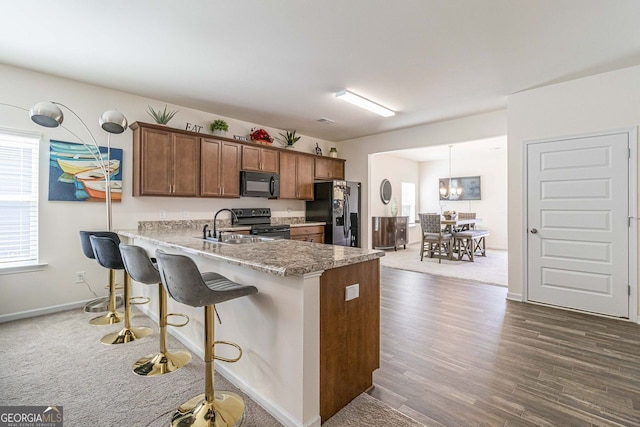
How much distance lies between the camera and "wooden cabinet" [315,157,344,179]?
19.8ft

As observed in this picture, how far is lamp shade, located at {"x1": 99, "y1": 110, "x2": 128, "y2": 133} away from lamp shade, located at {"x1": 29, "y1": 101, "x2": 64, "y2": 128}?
13.9 inches

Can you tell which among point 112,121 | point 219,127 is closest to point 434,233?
point 219,127

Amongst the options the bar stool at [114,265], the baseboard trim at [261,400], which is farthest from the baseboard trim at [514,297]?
the bar stool at [114,265]

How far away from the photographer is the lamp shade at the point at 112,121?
2.96 m

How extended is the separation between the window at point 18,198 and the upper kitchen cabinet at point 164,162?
993 mm

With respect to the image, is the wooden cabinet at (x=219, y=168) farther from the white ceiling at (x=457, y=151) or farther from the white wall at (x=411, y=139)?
the white ceiling at (x=457, y=151)

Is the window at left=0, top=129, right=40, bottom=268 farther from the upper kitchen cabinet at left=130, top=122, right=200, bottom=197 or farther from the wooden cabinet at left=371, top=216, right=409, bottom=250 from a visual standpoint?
the wooden cabinet at left=371, top=216, right=409, bottom=250

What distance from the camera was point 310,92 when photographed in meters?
Answer: 3.84

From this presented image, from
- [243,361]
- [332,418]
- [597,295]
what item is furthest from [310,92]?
[597,295]

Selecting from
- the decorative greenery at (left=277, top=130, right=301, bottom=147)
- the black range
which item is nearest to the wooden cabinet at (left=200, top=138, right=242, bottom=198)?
the black range

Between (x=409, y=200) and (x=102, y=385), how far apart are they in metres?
9.01

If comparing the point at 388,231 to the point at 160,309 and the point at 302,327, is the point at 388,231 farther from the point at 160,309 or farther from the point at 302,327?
the point at 302,327

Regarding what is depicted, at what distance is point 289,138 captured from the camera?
5.62m

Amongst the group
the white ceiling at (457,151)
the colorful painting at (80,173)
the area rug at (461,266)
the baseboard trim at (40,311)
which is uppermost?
the white ceiling at (457,151)
